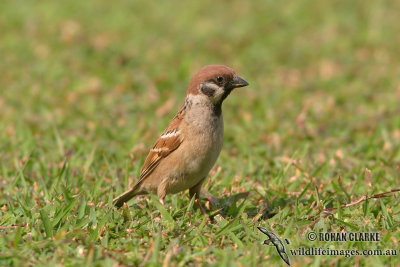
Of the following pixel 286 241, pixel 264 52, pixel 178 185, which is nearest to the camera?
pixel 286 241

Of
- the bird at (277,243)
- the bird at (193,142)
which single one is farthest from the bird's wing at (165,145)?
the bird at (277,243)

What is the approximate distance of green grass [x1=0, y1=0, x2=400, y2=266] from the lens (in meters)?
4.41

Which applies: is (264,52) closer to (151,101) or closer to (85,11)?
(151,101)

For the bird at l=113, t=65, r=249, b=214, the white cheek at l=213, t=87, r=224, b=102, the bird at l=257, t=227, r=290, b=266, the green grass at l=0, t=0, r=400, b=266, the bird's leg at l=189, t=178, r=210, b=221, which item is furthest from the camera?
the bird's leg at l=189, t=178, r=210, b=221

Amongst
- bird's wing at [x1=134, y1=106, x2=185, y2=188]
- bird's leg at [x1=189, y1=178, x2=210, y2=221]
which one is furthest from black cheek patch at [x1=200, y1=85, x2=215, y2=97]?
bird's leg at [x1=189, y1=178, x2=210, y2=221]

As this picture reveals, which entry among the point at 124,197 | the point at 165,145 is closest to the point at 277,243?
the point at 165,145

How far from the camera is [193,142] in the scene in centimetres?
505

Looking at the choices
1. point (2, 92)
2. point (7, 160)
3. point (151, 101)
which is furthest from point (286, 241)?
point (2, 92)

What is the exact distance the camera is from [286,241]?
4.38m

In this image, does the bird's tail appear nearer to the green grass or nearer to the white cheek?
the green grass

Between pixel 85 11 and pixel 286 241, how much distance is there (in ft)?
27.4

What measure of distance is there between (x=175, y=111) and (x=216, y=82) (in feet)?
9.65

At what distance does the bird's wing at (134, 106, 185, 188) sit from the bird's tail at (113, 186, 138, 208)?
3.4 inches

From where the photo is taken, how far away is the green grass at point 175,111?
4406mm
